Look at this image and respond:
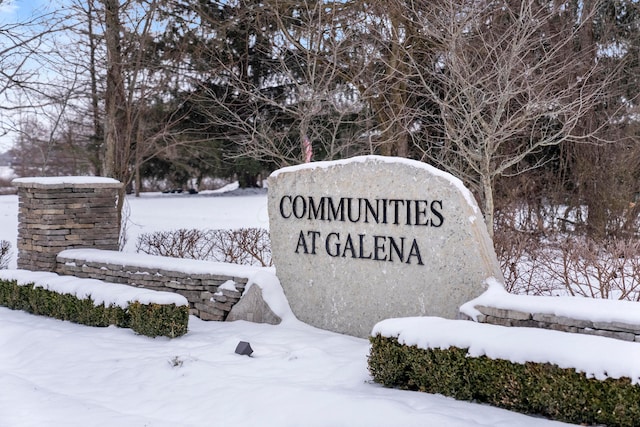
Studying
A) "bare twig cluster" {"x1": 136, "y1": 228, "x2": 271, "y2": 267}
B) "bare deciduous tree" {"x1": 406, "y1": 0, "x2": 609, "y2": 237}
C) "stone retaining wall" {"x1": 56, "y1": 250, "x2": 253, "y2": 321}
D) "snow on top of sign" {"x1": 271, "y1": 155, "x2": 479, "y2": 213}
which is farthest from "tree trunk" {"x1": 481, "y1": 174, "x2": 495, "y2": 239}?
"stone retaining wall" {"x1": 56, "y1": 250, "x2": 253, "y2": 321}

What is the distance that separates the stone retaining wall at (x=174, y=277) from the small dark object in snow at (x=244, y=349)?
1491 millimetres

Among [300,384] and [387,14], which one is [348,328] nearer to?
[300,384]

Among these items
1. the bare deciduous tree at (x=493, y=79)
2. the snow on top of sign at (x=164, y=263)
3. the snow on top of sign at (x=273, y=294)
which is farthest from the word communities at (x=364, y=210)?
the bare deciduous tree at (x=493, y=79)

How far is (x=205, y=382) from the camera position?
16.8 ft

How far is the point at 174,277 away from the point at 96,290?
98cm

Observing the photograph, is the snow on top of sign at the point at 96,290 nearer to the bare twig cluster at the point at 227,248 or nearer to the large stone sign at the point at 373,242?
the large stone sign at the point at 373,242

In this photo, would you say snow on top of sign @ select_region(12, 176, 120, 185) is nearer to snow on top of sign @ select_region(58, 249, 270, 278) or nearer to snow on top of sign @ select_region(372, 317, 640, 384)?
snow on top of sign @ select_region(58, 249, 270, 278)

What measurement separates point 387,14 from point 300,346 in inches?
301

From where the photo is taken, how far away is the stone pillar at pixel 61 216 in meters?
9.02

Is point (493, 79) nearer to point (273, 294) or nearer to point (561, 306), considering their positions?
point (273, 294)

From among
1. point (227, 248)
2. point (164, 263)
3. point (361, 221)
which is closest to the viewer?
point (361, 221)

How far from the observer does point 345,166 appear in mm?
6590

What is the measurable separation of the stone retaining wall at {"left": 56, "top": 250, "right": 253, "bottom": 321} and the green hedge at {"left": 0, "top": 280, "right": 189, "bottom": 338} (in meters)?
0.81

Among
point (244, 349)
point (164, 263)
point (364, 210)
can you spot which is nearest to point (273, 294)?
point (244, 349)
